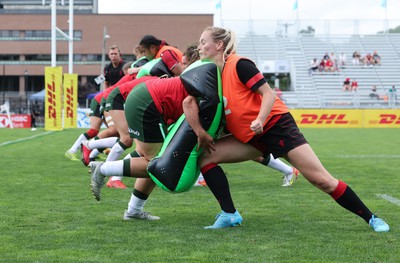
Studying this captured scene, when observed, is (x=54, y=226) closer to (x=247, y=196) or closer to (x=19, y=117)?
(x=247, y=196)

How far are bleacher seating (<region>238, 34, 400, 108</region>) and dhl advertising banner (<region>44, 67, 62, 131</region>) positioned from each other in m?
16.5

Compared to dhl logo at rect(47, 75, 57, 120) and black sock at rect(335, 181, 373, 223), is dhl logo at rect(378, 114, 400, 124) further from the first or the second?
black sock at rect(335, 181, 373, 223)

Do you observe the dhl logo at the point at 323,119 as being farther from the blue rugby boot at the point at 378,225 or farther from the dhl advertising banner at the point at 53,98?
the blue rugby boot at the point at 378,225

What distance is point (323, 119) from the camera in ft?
115

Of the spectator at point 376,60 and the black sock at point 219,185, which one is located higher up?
the black sock at point 219,185

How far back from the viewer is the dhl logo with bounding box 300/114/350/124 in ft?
114

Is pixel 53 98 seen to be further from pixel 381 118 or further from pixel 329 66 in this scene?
pixel 329 66

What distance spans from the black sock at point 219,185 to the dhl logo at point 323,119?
29.5 metres

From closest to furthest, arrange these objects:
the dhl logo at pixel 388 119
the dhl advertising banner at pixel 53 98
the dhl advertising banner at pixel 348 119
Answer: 1. the dhl advertising banner at pixel 53 98
2. the dhl logo at pixel 388 119
3. the dhl advertising banner at pixel 348 119

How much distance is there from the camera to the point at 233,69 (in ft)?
17.8

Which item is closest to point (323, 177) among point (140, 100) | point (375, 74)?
point (140, 100)

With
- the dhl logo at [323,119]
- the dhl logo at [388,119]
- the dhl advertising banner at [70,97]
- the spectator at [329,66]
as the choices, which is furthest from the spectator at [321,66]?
the dhl advertising banner at [70,97]

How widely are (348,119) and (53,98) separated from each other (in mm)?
14895

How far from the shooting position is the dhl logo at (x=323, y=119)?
34875mm
